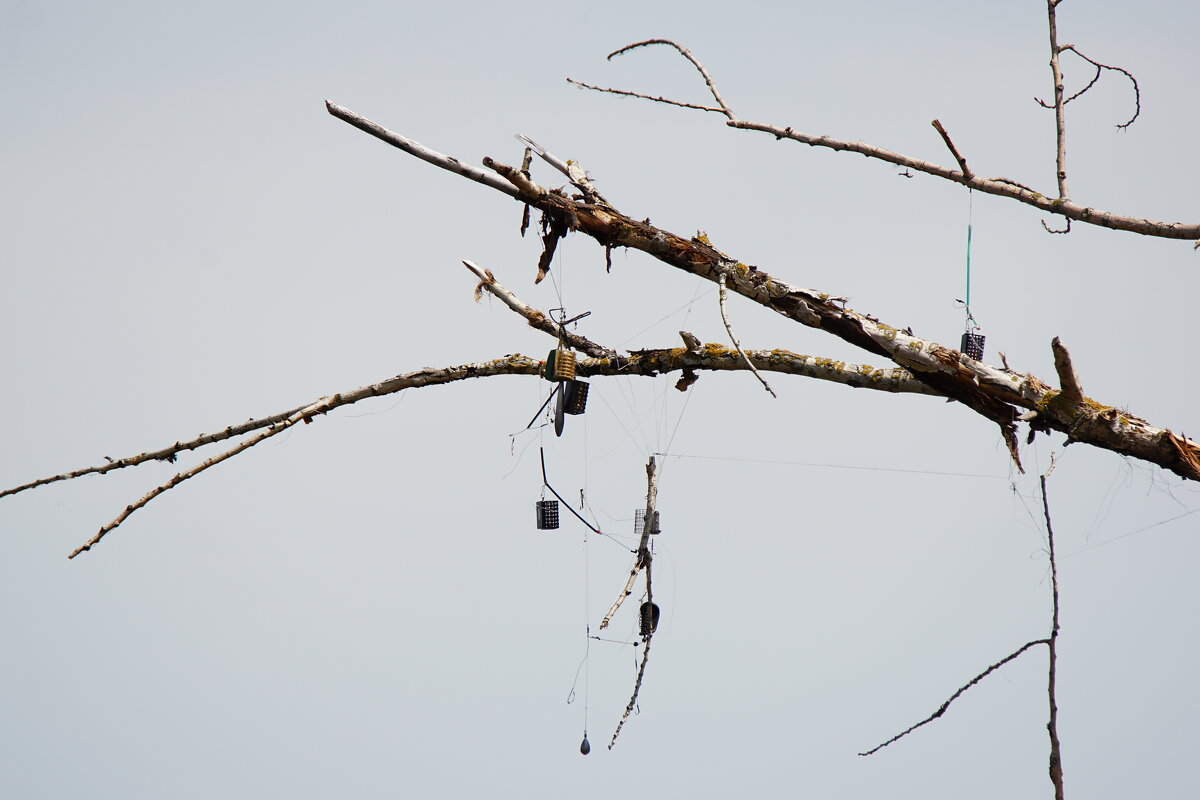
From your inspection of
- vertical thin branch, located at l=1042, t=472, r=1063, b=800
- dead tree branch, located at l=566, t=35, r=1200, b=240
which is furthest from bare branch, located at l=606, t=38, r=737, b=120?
vertical thin branch, located at l=1042, t=472, r=1063, b=800

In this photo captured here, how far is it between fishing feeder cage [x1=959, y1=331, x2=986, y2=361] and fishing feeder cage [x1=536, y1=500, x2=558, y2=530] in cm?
346

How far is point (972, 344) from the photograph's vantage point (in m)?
7.61

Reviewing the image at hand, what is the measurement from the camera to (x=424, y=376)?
8.52m

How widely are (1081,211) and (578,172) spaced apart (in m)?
3.14

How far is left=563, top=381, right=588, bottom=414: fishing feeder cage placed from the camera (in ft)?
26.9

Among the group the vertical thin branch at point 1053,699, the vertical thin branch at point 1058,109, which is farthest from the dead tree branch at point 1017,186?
the vertical thin branch at point 1053,699

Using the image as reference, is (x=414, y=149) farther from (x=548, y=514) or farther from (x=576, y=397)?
(x=548, y=514)

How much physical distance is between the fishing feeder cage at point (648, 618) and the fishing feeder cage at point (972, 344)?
2.81 m

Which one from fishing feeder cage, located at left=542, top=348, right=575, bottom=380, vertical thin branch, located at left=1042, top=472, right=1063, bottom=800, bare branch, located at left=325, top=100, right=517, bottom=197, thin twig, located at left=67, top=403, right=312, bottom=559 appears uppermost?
bare branch, located at left=325, top=100, right=517, bottom=197

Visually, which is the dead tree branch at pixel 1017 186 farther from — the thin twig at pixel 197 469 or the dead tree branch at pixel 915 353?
the thin twig at pixel 197 469

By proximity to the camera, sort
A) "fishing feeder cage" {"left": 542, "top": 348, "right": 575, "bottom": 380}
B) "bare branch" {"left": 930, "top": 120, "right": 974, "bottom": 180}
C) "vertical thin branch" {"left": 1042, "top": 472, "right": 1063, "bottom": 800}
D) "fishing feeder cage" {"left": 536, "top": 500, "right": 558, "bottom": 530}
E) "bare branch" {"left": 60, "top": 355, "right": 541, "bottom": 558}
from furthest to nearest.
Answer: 1. "fishing feeder cage" {"left": 536, "top": 500, "right": 558, "bottom": 530}
2. "bare branch" {"left": 60, "top": 355, "right": 541, "bottom": 558}
3. "fishing feeder cage" {"left": 542, "top": 348, "right": 575, "bottom": 380}
4. "bare branch" {"left": 930, "top": 120, "right": 974, "bottom": 180}
5. "vertical thin branch" {"left": 1042, "top": 472, "right": 1063, "bottom": 800}

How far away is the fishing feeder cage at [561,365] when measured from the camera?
320 inches

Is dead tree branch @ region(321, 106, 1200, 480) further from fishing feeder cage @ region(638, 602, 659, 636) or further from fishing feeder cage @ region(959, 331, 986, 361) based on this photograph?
fishing feeder cage @ region(638, 602, 659, 636)

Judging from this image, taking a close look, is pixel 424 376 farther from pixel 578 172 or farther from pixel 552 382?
pixel 578 172
